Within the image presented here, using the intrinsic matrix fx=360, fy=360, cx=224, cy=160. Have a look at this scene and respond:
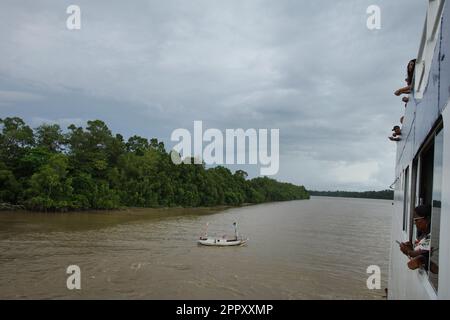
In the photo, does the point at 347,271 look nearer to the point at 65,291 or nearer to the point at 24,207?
the point at 65,291

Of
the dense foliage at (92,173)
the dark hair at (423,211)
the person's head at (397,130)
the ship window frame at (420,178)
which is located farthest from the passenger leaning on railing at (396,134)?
the dense foliage at (92,173)

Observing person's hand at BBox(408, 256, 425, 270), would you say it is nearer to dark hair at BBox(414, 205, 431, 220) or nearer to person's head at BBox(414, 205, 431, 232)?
person's head at BBox(414, 205, 431, 232)

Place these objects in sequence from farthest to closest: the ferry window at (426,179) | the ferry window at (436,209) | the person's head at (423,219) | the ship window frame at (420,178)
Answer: the ferry window at (426,179) < the person's head at (423,219) < the ship window frame at (420,178) < the ferry window at (436,209)

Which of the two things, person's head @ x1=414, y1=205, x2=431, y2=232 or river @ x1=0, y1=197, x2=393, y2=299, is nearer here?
person's head @ x1=414, y1=205, x2=431, y2=232

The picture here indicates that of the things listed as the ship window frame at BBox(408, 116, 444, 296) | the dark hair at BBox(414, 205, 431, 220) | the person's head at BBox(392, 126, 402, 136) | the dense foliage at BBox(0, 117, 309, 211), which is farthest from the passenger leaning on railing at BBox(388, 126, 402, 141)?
the dense foliage at BBox(0, 117, 309, 211)

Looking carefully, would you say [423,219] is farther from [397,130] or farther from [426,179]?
[397,130]

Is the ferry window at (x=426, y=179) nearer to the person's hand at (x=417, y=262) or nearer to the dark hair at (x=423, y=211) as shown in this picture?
the dark hair at (x=423, y=211)

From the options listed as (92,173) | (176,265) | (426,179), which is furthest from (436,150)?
(92,173)
